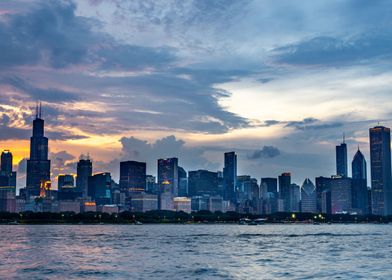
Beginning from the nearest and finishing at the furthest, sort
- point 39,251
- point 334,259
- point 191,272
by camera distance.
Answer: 1. point 191,272
2. point 334,259
3. point 39,251

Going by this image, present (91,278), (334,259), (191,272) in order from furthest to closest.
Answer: (334,259), (191,272), (91,278)

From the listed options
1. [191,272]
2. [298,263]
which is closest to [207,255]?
[298,263]

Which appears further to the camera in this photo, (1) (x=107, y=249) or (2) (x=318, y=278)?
(1) (x=107, y=249)

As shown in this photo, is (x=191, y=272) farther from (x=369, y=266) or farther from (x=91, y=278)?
(x=369, y=266)

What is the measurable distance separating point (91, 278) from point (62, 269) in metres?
11.2

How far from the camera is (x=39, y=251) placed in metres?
113

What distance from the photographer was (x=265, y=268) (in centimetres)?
8338

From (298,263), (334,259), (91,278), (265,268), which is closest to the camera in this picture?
(91,278)

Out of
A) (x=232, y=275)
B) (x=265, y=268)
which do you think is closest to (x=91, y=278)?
(x=232, y=275)

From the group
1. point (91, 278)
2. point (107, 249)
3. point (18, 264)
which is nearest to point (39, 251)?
point (107, 249)

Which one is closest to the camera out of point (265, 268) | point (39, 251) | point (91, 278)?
point (91, 278)

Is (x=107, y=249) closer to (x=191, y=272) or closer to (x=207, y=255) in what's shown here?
(x=207, y=255)

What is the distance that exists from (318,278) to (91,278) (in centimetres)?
2625

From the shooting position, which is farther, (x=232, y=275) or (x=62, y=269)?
(x=62, y=269)
